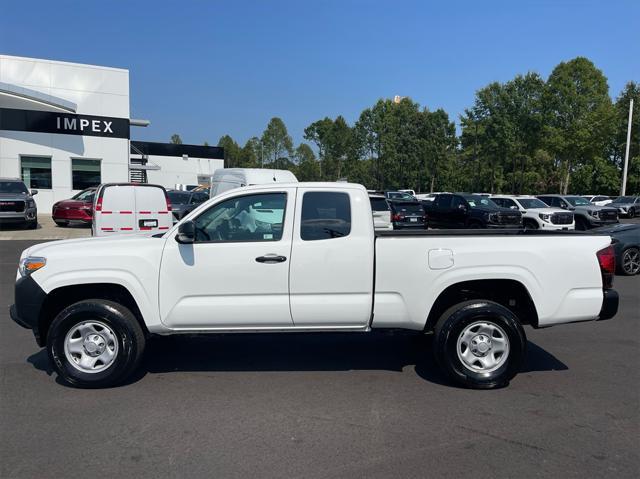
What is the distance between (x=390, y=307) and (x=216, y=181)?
10842 millimetres

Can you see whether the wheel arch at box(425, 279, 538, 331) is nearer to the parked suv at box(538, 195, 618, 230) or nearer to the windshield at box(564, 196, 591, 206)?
the parked suv at box(538, 195, 618, 230)

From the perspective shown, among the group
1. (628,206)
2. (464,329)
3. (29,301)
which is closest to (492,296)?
(464,329)

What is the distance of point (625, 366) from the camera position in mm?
5727

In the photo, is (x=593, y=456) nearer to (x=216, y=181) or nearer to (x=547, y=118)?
(x=216, y=181)

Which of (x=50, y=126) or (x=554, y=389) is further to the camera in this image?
(x=50, y=126)

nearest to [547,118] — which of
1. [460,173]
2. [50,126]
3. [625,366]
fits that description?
[460,173]

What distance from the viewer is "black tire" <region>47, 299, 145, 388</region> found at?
16.0 ft

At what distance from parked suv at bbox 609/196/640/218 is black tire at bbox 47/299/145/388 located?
34.5m

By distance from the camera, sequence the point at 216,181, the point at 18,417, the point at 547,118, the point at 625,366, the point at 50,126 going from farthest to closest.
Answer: the point at 547,118
the point at 50,126
the point at 216,181
the point at 625,366
the point at 18,417

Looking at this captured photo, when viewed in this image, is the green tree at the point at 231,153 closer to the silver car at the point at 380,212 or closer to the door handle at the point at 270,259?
the silver car at the point at 380,212

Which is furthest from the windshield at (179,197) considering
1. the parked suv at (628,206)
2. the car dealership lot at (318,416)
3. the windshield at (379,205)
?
the parked suv at (628,206)

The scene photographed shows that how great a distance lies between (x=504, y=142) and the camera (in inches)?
1863

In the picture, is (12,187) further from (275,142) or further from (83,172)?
(275,142)

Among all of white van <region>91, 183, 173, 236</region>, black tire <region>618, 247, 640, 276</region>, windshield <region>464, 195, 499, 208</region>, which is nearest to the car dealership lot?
white van <region>91, 183, 173, 236</region>
